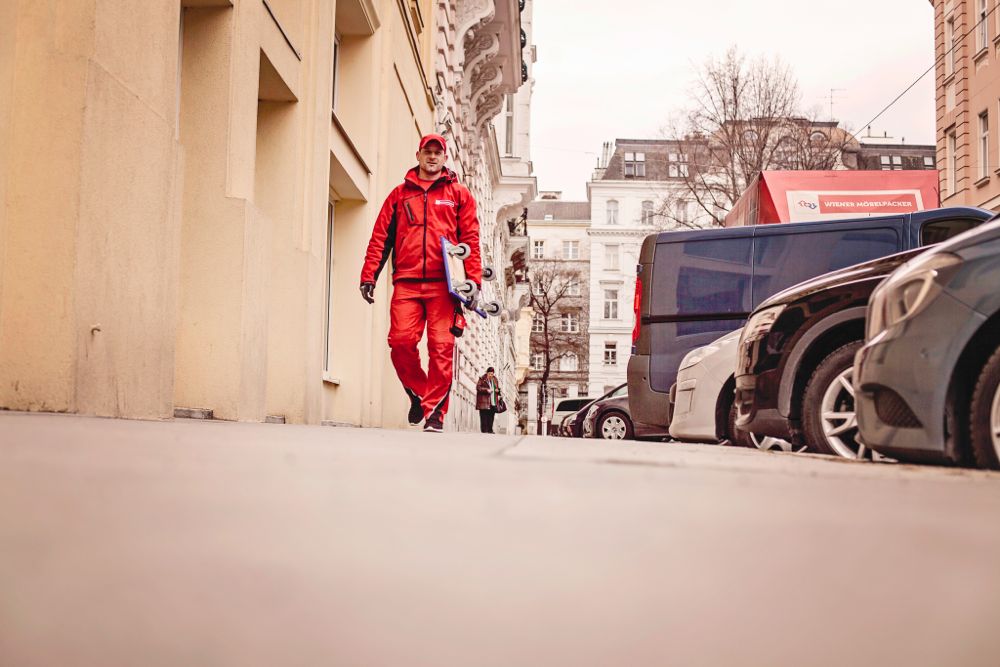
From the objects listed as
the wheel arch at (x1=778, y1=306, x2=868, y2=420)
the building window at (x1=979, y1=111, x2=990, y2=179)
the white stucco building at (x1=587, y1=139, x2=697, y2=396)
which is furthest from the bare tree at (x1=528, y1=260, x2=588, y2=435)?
the wheel arch at (x1=778, y1=306, x2=868, y2=420)

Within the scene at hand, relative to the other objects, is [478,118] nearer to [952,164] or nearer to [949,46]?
[952,164]

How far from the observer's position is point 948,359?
450cm

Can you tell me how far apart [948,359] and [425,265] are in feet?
15.0

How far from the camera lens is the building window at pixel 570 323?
289ft

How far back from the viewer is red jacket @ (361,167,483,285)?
27.9 ft

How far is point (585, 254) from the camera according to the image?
97.7m

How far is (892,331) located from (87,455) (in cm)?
330

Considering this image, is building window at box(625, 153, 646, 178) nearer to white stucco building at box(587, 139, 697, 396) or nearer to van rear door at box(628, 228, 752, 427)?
white stucco building at box(587, 139, 697, 396)

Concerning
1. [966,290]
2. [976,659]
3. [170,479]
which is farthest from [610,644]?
[966,290]

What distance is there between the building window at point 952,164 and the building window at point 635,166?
187 feet

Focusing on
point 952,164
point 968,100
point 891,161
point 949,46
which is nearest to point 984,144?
point 968,100

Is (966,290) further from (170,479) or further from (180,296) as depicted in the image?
(180,296)

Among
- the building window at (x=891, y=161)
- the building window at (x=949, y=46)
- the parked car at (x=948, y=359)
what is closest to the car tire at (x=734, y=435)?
the parked car at (x=948, y=359)

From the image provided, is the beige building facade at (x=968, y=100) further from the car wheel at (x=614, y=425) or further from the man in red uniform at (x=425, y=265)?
the man in red uniform at (x=425, y=265)
